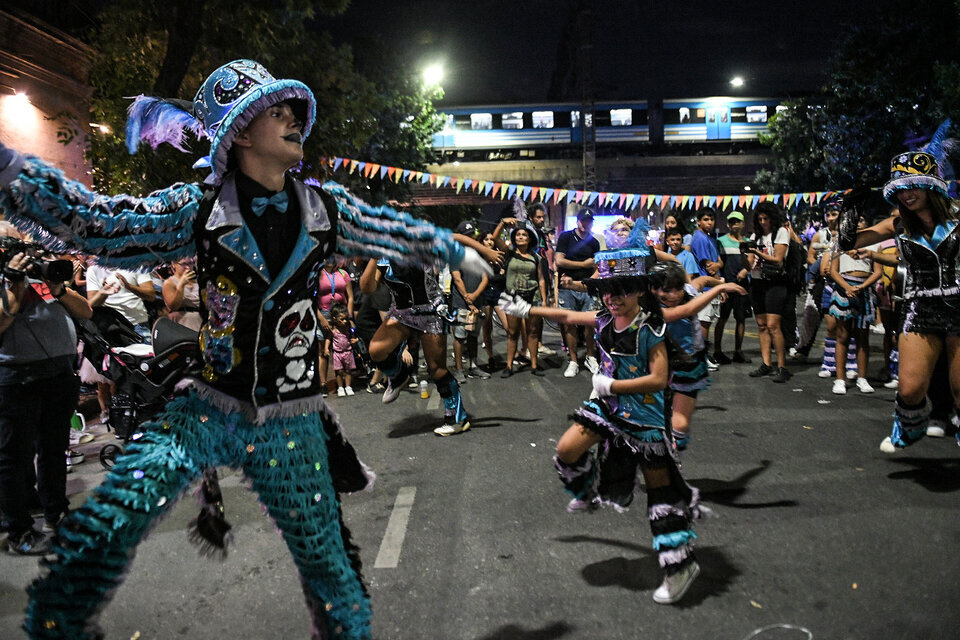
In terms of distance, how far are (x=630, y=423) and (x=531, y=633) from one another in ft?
3.66

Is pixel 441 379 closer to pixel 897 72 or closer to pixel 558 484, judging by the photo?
pixel 558 484

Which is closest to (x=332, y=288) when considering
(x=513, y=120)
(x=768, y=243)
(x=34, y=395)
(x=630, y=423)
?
(x=34, y=395)

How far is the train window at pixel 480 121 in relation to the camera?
45.2 meters

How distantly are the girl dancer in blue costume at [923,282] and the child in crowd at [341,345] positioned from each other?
6.36 m

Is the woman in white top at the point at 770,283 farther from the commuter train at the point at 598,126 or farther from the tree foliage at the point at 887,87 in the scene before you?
the commuter train at the point at 598,126

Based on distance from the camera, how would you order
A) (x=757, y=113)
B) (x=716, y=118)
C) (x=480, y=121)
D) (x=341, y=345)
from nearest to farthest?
(x=341, y=345), (x=480, y=121), (x=716, y=118), (x=757, y=113)

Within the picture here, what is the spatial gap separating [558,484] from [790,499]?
1572mm

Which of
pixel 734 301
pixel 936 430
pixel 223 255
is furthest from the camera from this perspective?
pixel 734 301

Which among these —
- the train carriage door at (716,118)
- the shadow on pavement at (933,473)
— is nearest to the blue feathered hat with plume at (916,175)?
the shadow on pavement at (933,473)

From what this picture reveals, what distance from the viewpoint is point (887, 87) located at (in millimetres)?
17938

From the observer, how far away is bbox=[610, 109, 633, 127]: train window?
46.1 metres

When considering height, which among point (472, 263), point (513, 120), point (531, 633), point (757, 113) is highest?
point (757, 113)

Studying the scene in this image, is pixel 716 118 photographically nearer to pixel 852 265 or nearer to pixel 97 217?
pixel 852 265

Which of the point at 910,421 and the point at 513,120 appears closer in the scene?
the point at 910,421
